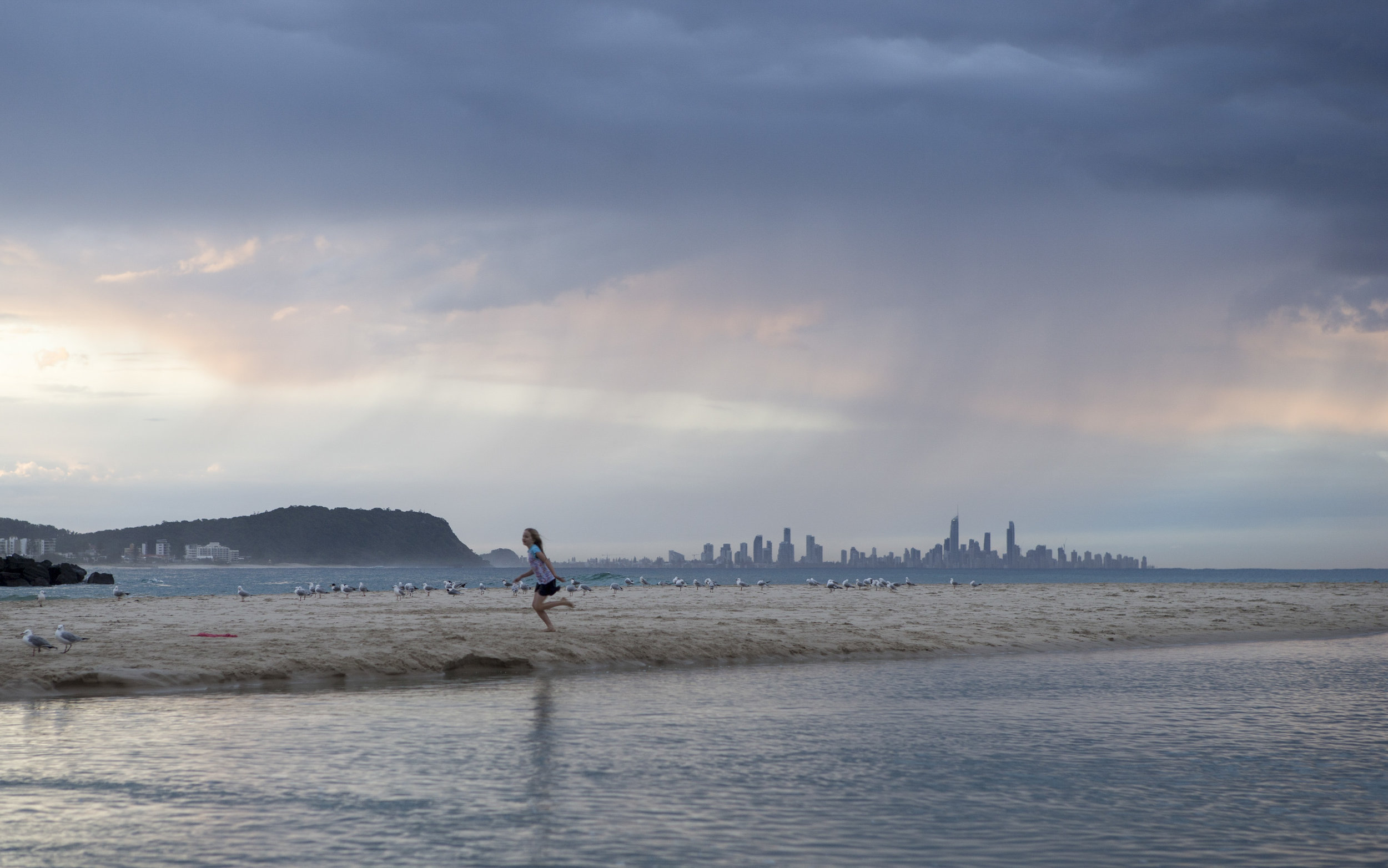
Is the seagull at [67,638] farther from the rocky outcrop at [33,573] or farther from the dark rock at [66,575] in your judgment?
the dark rock at [66,575]

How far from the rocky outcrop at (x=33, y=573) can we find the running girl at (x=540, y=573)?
238ft

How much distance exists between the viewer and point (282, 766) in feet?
36.8

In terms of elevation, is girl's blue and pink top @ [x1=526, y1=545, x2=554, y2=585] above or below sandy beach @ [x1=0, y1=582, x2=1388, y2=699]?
above

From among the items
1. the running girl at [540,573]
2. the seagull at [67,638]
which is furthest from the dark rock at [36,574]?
the running girl at [540,573]

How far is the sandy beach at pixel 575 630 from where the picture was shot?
1950cm

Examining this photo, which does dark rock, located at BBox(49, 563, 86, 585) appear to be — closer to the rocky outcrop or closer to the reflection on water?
the rocky outcrop

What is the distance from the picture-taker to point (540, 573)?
2359 cm

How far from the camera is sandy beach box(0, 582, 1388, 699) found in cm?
1950

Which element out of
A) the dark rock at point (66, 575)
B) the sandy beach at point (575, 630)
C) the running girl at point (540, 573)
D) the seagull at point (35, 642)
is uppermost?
the running girl at point (540, 573)

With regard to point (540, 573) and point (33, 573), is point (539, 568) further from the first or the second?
point (33, 573)

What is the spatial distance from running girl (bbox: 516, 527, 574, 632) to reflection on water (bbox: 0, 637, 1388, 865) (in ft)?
16.0

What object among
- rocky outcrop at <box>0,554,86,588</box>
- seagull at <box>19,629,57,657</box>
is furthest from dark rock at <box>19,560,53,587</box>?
seagull at <box>19,629,57,657</box>

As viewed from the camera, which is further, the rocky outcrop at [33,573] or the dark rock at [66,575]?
the dark rock at [66,575]

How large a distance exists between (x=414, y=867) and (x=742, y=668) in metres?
15.0
